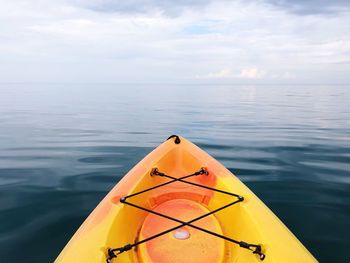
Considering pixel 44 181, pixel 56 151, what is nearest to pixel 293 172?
pixel 44 181

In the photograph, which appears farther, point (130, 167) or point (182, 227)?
point (130, 167)

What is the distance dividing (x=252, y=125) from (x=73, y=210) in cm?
1253

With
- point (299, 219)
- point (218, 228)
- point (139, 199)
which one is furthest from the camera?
point (299, 219)

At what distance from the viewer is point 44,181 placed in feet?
23.3

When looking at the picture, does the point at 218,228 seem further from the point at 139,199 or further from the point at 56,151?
the point at 56,151

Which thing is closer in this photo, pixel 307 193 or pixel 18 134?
pixel 307 193

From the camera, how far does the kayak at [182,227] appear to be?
314cm

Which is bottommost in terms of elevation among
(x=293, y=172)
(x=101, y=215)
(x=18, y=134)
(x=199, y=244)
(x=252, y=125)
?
(x=199, y=244)

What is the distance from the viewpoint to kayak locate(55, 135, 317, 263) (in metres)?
3.14

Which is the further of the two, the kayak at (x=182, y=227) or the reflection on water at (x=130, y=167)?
the reflection on water at (x=130, y=167)

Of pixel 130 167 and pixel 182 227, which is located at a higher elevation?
pixel 130 167

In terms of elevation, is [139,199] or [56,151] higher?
[56,151]

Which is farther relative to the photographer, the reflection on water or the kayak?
the reflection on water

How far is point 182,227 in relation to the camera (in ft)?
13.4
